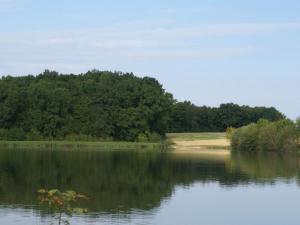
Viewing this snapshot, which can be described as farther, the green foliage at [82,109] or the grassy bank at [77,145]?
the green foliage at [82,109]

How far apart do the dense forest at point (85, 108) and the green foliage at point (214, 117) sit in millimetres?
28759

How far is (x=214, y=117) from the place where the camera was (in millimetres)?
141125

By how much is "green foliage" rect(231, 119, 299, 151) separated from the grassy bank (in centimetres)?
1229

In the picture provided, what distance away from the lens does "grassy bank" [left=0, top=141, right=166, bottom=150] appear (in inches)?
3408

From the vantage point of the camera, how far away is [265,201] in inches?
1272

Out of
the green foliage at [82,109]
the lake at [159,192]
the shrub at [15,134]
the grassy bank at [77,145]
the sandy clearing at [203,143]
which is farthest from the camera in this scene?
the sandy clearing at [203,143]

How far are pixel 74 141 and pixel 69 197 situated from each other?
8232 centimetres

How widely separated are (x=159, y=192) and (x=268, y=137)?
59.6 metres

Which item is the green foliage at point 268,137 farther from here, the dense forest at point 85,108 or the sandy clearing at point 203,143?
the dense forest at point 85,108

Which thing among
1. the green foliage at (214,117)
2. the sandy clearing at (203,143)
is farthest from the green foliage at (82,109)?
the green foliage at (214,117)

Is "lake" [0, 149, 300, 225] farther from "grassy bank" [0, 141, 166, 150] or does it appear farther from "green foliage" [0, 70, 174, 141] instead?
"green foliage" [0, 70, 174, 141]

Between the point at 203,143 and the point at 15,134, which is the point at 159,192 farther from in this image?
the point at 203,143

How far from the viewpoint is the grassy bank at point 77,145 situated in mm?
86562

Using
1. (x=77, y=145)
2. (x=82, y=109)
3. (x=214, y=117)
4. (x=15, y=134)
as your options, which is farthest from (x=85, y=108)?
(x=214, y=117)
